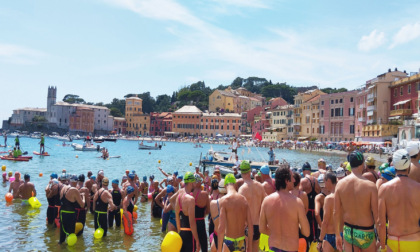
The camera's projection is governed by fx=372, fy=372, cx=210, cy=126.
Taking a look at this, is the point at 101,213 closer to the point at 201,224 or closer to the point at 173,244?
the point at 173,244

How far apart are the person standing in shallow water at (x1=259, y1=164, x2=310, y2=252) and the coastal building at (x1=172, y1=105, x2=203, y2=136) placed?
12823 cm

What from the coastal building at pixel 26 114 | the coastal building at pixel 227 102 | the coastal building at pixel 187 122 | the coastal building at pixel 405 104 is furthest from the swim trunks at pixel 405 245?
the coastal building at pixel 26 114

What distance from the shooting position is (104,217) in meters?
11.3

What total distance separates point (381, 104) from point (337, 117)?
758 inches

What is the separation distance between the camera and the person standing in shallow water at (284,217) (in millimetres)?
5043

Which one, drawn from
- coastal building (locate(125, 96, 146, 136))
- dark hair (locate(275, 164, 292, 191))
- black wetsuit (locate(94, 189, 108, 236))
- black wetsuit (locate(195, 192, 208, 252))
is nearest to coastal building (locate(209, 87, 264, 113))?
coastal building (locate(125, 96, 146, 136))

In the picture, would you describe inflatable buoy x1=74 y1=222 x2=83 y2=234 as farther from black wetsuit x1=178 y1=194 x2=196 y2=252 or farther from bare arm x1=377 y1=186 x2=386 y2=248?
bare arm x1=377 y1=186 x2=386 y2=248

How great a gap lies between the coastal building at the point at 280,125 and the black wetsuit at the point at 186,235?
100m

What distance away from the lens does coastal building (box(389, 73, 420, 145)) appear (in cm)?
5100

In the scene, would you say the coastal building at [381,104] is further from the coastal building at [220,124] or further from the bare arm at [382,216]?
the coastal building at [220,124]

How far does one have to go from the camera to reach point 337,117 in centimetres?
8394

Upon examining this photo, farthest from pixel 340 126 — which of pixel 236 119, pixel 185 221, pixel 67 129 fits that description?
pixel 67 129

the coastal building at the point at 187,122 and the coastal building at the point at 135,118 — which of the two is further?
the coastal building at the point at 135,118

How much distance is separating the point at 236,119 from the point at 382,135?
70.4 m
